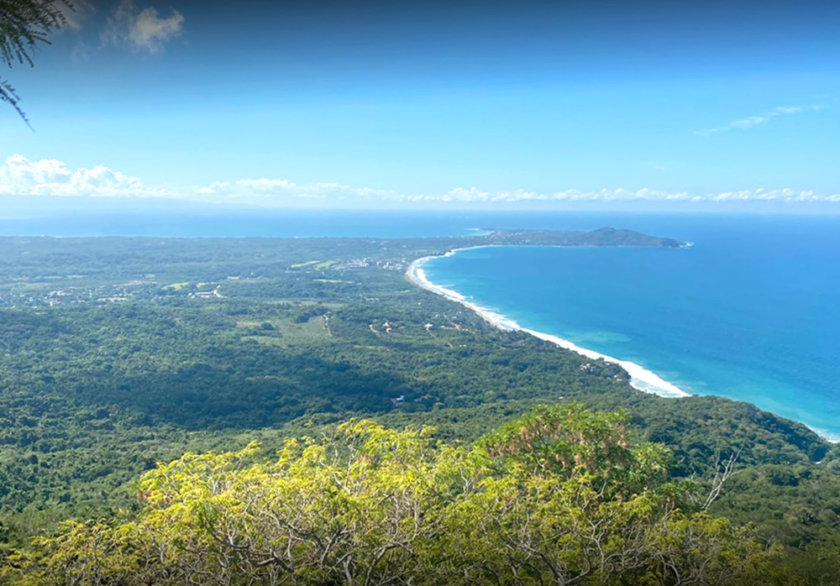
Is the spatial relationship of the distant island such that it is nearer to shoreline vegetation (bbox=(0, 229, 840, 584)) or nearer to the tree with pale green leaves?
shoreline vegetation (bbox=(0, 229, 840, 584))

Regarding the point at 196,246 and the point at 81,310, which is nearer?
the point at 81,310

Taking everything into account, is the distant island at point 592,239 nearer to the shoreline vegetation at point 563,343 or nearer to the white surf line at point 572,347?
the shoreline vegetation at point 563,343

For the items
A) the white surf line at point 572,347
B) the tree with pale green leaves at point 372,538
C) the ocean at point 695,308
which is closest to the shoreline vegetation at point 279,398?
the tree with pale green leaves at point 372,538

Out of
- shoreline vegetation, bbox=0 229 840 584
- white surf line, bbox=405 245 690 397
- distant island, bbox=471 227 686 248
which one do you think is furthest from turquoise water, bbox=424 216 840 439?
distant island, bbox=471 227 686 248

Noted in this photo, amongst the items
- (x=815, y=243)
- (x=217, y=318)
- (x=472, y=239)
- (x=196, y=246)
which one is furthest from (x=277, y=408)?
(x=815, y=243)

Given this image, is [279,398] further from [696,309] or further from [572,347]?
[696,309]

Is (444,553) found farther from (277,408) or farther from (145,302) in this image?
(145,302)

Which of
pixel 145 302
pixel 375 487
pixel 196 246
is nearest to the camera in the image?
pixel 375 487
